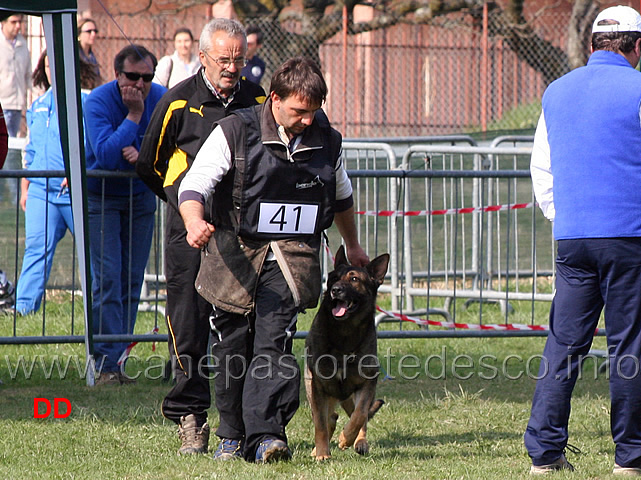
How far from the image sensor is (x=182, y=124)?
15.7 ft

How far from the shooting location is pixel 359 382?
4.97 metres

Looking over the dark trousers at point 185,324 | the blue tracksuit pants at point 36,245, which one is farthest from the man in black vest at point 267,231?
the blue tracksuit pants at point 36,245

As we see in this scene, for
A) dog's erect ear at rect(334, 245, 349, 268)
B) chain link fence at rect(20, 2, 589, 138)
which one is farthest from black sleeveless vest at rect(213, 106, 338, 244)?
chain link fence at rect(20, 2, 589, 138)

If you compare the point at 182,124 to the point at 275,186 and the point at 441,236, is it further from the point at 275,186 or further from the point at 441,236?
the point at 441,236

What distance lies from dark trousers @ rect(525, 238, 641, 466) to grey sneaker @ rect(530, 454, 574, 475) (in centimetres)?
2

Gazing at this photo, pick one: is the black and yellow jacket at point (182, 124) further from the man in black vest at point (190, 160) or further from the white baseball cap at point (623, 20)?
the white baseball cap at point (623, 20)

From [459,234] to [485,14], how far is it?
10347 millimetres

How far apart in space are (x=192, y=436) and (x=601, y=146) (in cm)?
233

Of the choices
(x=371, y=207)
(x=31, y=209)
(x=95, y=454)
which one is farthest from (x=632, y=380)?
(x=371, y=207)

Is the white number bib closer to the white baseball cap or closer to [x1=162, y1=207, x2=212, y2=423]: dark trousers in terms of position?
[x1=162, y1=207, x2=212, y2=423]: dark trousers

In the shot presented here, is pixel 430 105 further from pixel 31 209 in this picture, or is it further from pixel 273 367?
pixel 273 367

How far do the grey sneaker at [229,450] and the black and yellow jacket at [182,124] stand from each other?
3.75 feet

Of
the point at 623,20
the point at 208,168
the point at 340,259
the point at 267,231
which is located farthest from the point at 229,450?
the point at 623,20

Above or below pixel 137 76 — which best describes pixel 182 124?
below
